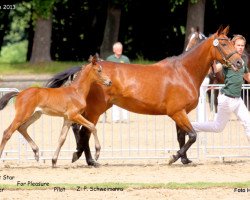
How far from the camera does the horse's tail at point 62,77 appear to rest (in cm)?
1566

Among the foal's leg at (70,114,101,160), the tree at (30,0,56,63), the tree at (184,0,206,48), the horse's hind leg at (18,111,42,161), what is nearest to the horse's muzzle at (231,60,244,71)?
the foal's leg at (70,114,101,160)

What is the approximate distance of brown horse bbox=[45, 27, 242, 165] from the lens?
49.1 feet

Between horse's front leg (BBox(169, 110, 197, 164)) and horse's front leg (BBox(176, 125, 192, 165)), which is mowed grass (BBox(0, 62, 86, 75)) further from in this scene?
horse's front leg (BBox(169, 110, 197, 164))

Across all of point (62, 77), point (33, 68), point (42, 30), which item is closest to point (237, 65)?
point (62, 77)

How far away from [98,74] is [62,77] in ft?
3.43

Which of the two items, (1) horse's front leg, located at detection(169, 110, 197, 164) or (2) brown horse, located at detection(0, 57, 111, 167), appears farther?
(1) horse's front leg, located at detection(169, 110, 197, 164)

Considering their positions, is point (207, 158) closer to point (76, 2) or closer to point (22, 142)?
point (22, 142)

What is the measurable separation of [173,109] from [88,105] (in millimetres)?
1223

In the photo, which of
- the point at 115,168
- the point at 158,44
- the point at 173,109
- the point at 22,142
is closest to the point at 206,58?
the point at 173,109

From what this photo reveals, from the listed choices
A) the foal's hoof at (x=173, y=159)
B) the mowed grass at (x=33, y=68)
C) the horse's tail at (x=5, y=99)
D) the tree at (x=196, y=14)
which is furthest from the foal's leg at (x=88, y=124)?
the tree at (x=196, y=14)

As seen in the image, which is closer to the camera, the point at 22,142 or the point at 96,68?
the point at 96,68

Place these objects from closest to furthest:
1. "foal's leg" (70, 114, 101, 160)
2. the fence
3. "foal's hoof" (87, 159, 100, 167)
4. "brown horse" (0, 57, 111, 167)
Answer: "brown horse" (0, 57, 111, 167) → "foal's leg" (70, 114, 101, 160) → "foal's hoof" (87, 159, 100, 167) → the fence

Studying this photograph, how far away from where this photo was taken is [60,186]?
12.6 metres

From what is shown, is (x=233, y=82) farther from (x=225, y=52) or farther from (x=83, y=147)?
(x=83, y=147)
